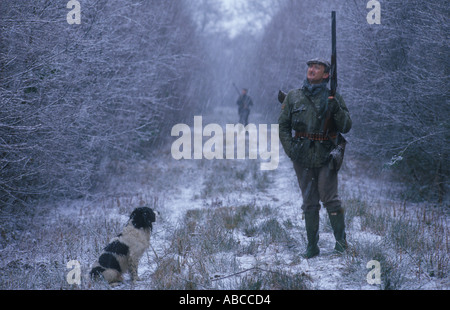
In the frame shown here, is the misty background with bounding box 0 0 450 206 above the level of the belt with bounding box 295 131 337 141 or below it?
above

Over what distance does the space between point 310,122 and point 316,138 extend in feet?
0.63

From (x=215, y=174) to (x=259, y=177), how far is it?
131 centimetres

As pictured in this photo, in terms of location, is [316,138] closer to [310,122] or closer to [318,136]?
[318,136]

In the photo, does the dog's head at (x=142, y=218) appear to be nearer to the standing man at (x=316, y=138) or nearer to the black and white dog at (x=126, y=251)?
the black and white dog at (x=126, y=251)

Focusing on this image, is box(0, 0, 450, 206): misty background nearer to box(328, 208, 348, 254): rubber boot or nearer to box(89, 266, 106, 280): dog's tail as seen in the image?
box(89, 266, 106, 280): dog's tail

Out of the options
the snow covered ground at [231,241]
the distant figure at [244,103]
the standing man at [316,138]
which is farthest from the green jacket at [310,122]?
the distant figure at [244,103]

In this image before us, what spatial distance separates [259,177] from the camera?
9.72 metres

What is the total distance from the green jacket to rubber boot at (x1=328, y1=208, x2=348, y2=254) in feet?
1.97

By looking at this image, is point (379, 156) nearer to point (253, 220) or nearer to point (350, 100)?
point (350, 100)

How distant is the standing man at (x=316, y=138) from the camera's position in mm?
3867

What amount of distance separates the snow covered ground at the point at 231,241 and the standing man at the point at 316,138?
0.59 meters

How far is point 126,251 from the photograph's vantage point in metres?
3.72

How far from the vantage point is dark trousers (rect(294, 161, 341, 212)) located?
389cm

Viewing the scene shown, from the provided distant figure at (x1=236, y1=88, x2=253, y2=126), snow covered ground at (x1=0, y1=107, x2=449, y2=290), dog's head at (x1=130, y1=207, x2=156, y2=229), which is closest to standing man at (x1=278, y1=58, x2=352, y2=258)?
snow covered ground at (x1=0, y1=107, x2=449, y2=290)
